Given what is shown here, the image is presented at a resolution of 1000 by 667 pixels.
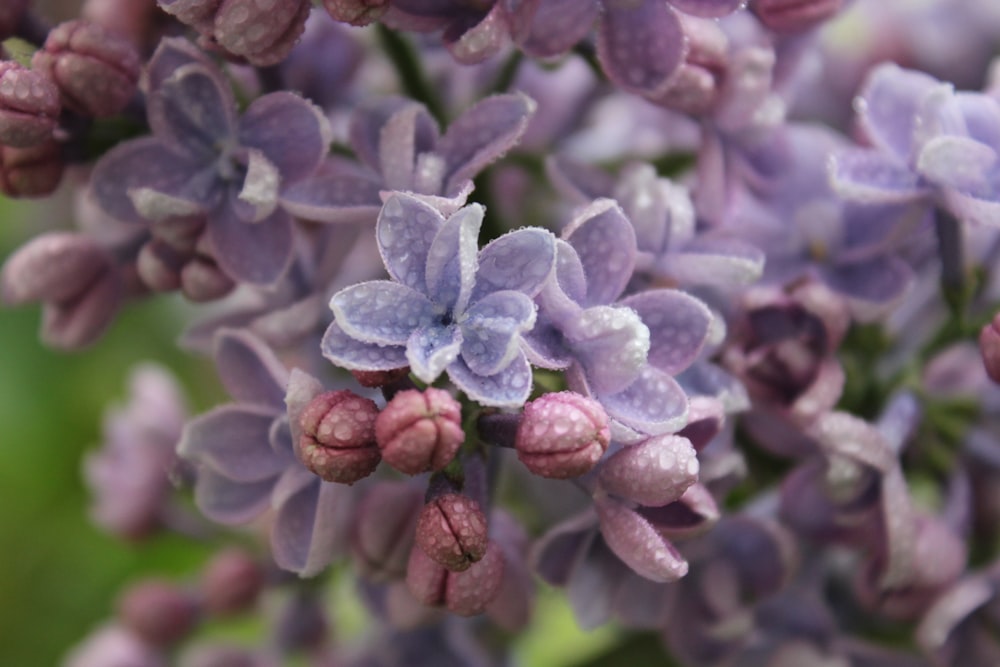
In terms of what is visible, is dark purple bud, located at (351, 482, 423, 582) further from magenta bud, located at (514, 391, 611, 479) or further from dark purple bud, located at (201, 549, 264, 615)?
dark purple bud, located at (201, 549, 264, 615)

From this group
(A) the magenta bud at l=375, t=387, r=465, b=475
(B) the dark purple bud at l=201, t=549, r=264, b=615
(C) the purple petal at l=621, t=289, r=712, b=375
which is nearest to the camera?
(A) the magenta bud at l=375, t=387, r=465, b=475

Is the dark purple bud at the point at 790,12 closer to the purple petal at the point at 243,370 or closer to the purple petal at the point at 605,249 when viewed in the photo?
the purple petal at the point at 605,249

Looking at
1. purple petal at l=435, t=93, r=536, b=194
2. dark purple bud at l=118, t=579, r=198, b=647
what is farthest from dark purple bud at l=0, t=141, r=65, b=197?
dark purple bud at l=118, t=579, r=198, b=647

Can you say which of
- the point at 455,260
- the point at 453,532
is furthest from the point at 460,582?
the point at 455,260

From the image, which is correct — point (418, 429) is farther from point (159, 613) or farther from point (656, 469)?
point (159, 613)

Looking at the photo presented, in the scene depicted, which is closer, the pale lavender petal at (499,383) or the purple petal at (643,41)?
the pale lavender petal at (499,383)

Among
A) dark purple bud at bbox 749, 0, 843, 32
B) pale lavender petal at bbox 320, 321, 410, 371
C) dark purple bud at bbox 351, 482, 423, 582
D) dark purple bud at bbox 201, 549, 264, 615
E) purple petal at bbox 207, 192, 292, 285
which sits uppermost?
dark purple bud at bbox 749, 0, 843, 32

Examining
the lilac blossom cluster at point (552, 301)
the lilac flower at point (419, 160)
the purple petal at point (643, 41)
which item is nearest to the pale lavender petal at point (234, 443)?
the lilac blossom cluster at point (552, 301)
